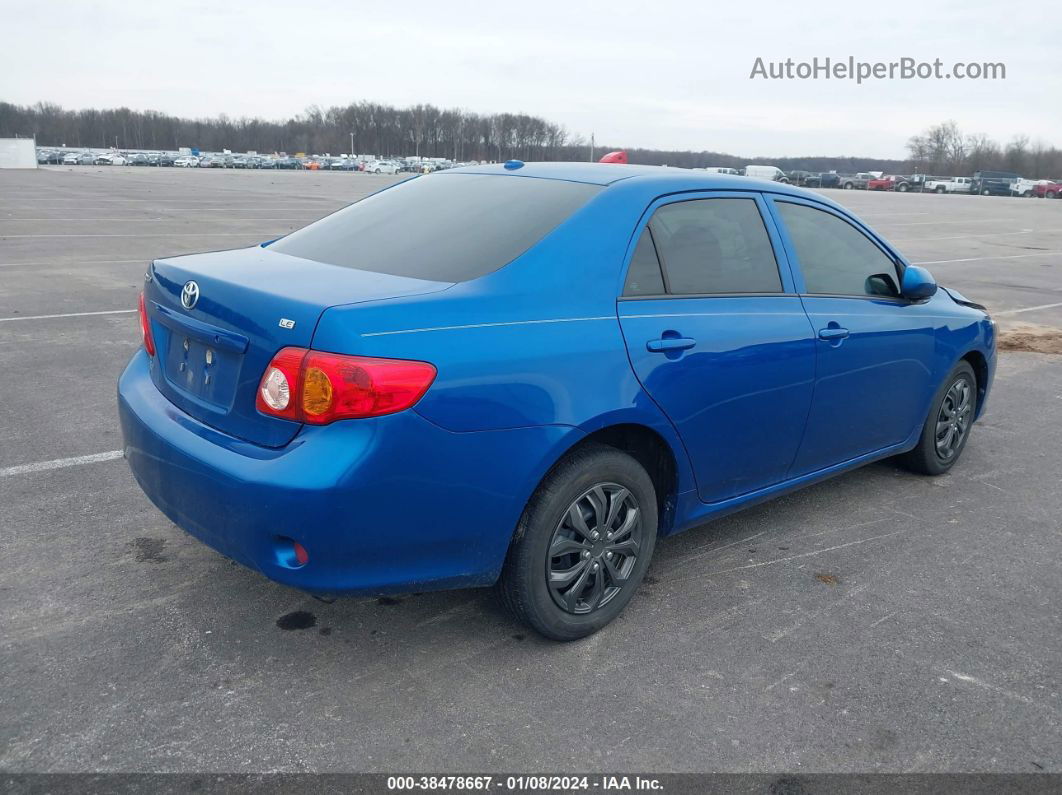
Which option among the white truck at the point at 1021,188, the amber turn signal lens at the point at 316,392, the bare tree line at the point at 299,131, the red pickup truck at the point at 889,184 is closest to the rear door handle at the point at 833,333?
the amber turn signal lens at the point at 316,392

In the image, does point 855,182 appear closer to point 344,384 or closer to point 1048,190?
point 1048,190

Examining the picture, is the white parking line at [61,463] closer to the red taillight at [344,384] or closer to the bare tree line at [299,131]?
the red taillight at [344,384]

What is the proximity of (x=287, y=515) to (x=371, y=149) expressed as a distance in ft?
539

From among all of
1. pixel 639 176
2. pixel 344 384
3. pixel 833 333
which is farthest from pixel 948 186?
pixel 344 384

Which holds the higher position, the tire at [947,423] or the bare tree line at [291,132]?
the bare tree line at [291,132]

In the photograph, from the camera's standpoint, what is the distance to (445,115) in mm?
154000

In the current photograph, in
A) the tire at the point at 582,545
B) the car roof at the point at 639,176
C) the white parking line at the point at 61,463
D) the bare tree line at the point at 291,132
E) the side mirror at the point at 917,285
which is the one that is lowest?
the white parking line at the point at 61,463

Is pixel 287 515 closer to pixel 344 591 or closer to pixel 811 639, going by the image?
pixel 344 591

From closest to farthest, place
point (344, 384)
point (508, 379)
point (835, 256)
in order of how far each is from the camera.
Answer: point (344, 384) < point (508, 379) < point (835, 256)

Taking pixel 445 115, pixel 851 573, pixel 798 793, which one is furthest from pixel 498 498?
pixel 445 115

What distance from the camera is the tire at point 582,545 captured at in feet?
9.75

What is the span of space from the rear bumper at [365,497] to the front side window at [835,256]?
176 centimetres

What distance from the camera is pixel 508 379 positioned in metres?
2.78

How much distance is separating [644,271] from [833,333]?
44.4 inches
